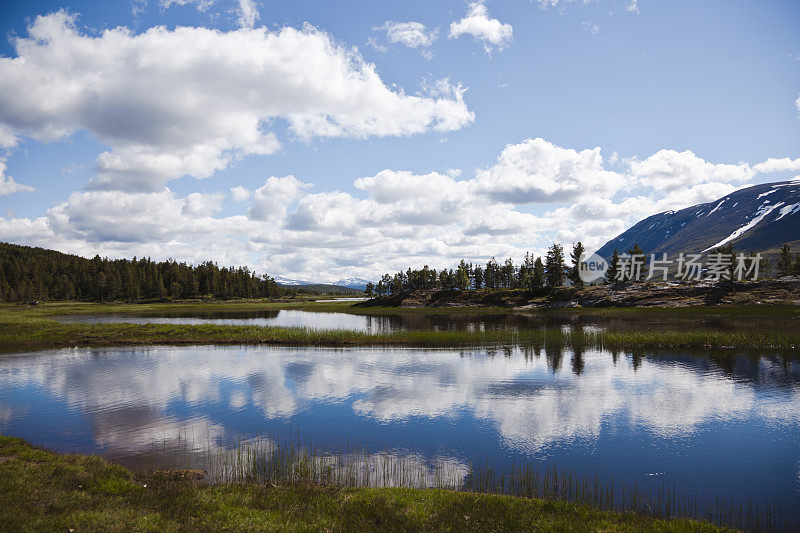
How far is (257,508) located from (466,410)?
17611mm

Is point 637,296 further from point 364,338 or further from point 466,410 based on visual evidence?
point 466,410

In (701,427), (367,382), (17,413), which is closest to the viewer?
(701,427)

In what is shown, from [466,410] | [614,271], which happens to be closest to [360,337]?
[466,410]

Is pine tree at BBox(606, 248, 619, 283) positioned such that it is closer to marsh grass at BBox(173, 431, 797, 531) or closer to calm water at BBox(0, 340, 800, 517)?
calm water at BBox(0, 340, 800, 517)

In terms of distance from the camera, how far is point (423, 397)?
105 ft

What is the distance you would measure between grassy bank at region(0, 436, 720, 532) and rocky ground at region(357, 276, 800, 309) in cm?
12643

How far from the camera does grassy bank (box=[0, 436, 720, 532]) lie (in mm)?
12359

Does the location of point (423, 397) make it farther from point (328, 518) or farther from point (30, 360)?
point (30, 360)

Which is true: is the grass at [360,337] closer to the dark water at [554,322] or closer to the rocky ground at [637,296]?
the dark water at [554,322]

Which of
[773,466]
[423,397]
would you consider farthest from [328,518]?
[773,466]

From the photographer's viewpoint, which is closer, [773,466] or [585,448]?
[773,466]

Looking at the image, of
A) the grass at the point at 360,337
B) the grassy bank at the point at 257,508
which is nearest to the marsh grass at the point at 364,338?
the grass at the point at 360,337

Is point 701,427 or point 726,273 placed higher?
point 726,273

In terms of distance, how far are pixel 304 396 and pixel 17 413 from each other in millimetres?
19870
